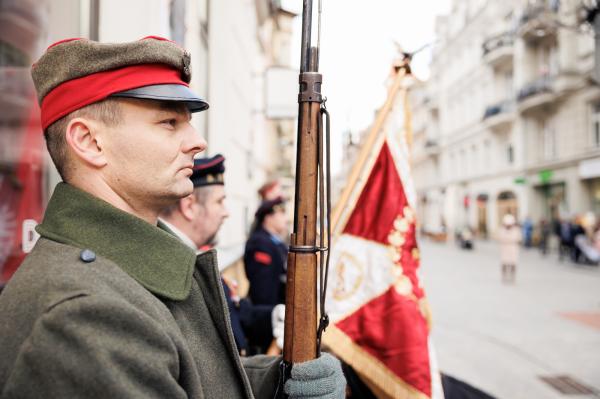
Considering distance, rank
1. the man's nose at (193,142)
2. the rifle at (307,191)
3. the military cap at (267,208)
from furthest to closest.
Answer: the military cap at (267,208) → the rifle at (307,191) → the man's nose at (193,142)

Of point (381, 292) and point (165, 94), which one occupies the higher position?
point (165, 94)

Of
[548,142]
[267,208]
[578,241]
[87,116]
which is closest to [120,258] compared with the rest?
[87,116]

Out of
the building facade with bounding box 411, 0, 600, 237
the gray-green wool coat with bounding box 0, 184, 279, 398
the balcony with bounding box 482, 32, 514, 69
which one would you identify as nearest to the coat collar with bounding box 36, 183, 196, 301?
the gray-green wool coat with bounding box 0, 184, 279, 398

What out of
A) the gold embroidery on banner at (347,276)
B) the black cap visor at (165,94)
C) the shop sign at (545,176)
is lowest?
the gold embroidery on banner at (347,276)

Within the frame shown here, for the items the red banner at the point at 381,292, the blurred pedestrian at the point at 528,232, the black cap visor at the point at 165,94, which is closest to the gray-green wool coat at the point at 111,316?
the black cap visor at the point at 165,94

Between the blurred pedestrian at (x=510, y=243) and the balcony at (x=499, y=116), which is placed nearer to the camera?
the blurred pedestrian at (x=510, y=243)

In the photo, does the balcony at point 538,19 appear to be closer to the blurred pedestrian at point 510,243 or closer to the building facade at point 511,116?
the building facade at point 511,116

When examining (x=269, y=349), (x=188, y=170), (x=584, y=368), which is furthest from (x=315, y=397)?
(x=584, y=368)

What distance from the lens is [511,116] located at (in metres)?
26.1

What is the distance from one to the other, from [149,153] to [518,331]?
22.1 ft

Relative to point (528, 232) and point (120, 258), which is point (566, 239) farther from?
point (120, 258)

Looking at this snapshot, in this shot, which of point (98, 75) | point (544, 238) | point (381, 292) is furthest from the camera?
point (544, 238)

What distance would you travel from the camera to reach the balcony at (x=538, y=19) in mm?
21219

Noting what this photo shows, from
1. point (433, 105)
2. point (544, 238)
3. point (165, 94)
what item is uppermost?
point (433, 105)
